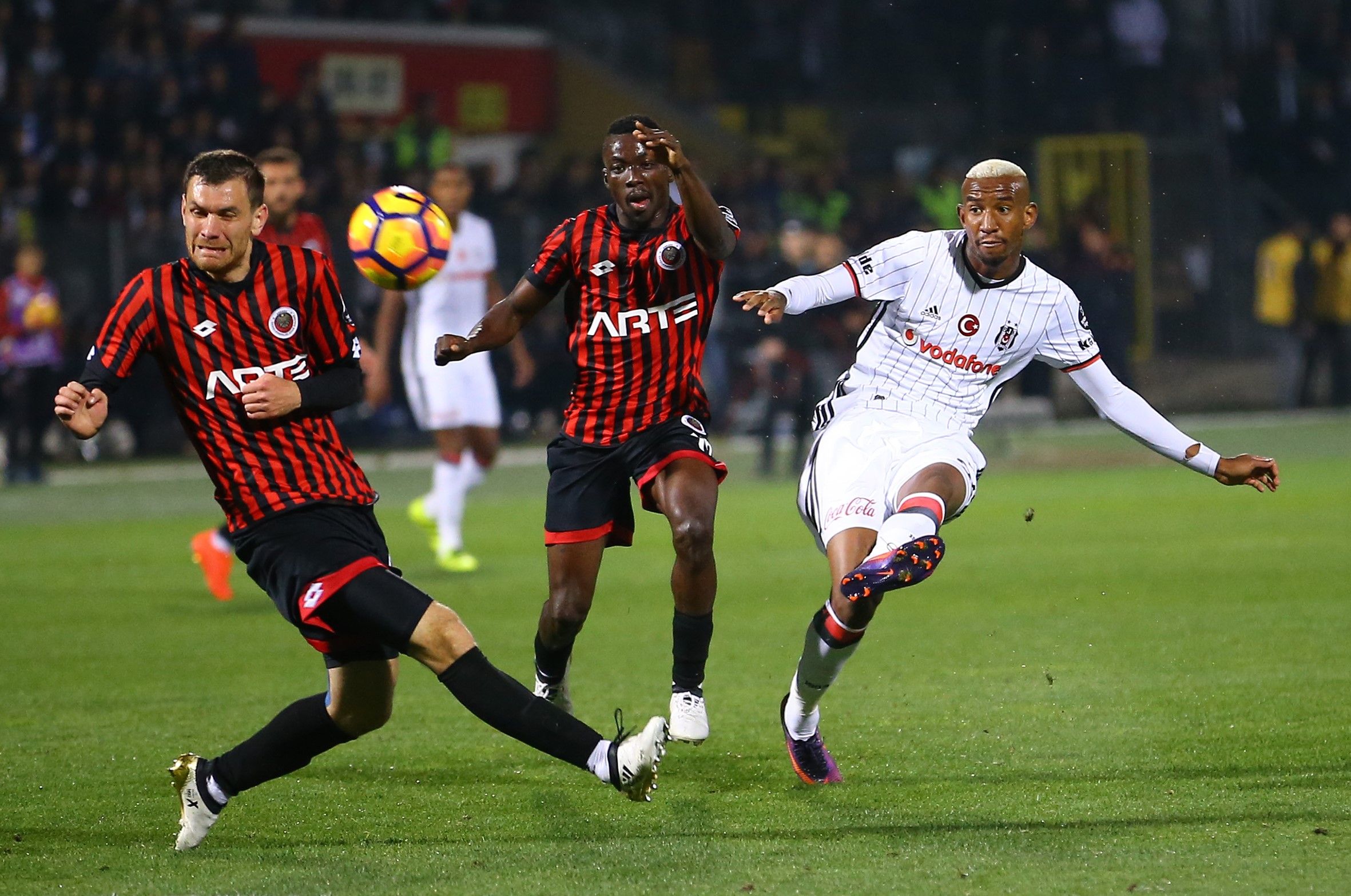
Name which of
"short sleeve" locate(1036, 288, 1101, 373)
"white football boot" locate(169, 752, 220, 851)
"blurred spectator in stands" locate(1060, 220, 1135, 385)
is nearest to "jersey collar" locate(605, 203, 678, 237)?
"short sleeve" locate(1036, 288, 1101, 373)

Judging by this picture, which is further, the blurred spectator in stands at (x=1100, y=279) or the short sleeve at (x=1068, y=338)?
the blurred spectator in stands at (x=1100, y=279)

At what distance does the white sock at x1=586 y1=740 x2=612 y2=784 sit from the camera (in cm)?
473

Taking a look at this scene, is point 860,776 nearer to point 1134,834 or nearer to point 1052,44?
point 1134,834

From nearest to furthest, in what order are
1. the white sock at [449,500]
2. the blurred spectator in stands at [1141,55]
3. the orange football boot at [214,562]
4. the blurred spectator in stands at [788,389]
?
the orange football boot at [214,562]
the white sock at [449,500]
the blurred spectator in stands at [788,389]
the blurred spectator in stands at [1141,55]

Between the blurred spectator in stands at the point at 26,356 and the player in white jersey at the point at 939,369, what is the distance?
489 inches

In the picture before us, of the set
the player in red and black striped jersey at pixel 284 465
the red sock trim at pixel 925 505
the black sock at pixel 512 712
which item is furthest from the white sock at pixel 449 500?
the black sock at pixel 512 712

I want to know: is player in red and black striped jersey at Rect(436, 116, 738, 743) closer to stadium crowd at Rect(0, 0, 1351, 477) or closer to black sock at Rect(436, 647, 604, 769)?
black sock at Rect(436, 647, 604, 769)

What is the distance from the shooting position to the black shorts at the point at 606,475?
20.9 feet

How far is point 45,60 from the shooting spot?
66.1 feet

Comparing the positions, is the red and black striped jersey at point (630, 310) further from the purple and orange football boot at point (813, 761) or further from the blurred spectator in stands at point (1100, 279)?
the blurred spectator in stands at point (1100, 279)

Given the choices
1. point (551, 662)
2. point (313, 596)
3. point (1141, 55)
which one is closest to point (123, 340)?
point (313, 596)

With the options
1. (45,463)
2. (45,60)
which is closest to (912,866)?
(45,463)

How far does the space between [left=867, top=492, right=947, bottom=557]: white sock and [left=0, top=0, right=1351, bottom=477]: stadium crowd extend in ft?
33.1

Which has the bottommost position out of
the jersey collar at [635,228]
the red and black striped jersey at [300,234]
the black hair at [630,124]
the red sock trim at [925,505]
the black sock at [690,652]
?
the black sock at [690,652]
